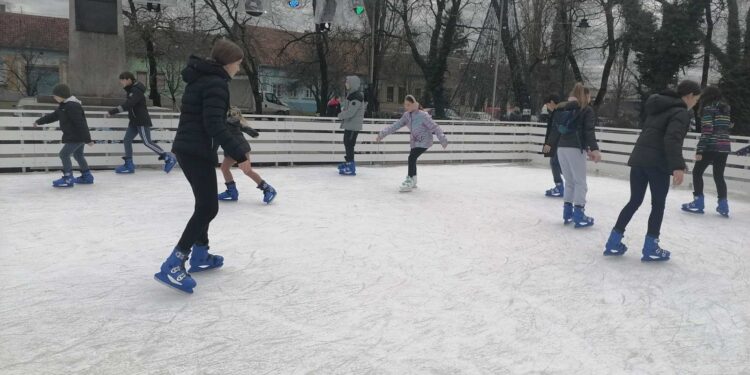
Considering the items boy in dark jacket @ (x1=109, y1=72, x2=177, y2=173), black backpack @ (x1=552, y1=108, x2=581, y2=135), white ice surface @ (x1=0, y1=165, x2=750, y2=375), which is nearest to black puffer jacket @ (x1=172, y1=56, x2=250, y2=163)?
white ice surface @ (x1=0, y1=165, x2=750, y2=375)

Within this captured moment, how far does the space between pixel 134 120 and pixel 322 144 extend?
3.48 metres

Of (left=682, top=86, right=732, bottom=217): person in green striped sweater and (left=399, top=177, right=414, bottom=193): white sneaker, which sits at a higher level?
(left=682, top=86, right=732, bottom=217): person in green striped sweater

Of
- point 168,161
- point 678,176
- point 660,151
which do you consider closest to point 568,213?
point 660,151

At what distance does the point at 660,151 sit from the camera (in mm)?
4117

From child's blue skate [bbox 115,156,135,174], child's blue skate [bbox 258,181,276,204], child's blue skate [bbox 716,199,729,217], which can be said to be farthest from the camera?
child's blue skate [bbox 115,156,135,174]

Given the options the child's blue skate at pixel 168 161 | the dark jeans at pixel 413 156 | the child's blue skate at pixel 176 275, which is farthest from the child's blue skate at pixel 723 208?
the child's blue skate at pixel 168 161

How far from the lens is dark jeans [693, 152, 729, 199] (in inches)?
252

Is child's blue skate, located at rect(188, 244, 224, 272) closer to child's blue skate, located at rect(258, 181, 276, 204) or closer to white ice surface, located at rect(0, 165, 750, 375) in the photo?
white ice surface, located at rect(0, 165, 750, 375)

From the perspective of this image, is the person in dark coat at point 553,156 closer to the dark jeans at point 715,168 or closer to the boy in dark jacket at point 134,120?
the dark jeans at point 715,168

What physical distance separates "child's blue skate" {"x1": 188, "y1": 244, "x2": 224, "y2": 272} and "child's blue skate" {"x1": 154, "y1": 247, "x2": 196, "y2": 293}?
0.39 m

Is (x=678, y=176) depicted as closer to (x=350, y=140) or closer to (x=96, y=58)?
(x=350, y=140)

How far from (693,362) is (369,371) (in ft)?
5.19

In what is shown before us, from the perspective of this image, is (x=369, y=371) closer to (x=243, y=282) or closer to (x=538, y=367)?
(x=538, y=367)

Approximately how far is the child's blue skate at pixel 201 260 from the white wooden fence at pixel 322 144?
5.61m
